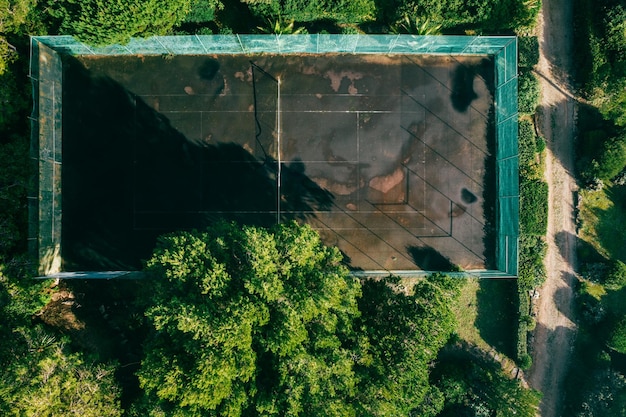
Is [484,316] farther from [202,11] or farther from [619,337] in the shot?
[202,11]

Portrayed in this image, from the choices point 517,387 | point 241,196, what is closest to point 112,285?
point 241,196

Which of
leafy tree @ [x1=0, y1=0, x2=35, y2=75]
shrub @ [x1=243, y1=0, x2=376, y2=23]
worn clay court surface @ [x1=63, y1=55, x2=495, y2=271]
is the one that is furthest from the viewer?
worn clay court surface @ [x1=63, y1=55, x2=495, y2=271]

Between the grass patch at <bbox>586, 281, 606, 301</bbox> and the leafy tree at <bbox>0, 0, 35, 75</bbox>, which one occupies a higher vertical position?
the leafy tree at <bbox>0, 0, 35, 75</bbox>

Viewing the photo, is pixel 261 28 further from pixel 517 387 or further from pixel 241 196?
pixel 517 387

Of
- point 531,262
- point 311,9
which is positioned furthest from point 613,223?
point 311,9

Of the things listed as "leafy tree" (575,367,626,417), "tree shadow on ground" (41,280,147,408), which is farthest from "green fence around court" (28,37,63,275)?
"leafy tree" (575,367,626,417)

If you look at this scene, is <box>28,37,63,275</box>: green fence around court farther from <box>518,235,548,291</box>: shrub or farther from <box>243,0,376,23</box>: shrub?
<box>518,235,548,291</box>: shrub

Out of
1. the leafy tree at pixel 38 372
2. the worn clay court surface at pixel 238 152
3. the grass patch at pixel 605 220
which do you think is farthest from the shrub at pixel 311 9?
the leafy tree at pixel 38 372
